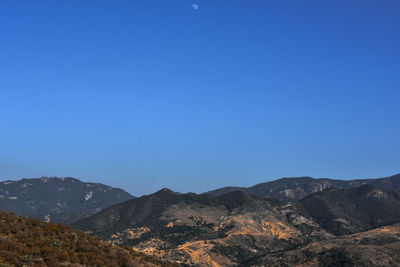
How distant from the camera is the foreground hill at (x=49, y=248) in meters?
31.2

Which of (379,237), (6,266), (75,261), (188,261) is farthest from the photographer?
(379,237)

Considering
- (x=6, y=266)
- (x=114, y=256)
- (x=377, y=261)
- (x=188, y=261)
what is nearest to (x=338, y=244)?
(x=377, y=261)

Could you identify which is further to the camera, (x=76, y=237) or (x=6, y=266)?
(x=76, y=237)

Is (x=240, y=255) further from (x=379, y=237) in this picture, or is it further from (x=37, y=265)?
(x=37, y=265)

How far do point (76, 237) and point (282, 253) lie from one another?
152m

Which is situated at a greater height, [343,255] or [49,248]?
[49,248]

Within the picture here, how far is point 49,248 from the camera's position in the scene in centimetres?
3362

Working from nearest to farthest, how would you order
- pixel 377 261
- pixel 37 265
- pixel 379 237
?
1. pixel 37 265
2. pixel 377 261
3. pixel 379 237

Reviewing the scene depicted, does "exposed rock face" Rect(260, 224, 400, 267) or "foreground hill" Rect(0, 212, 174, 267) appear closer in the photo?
"foreground hill" Rect(0, 212, 174, 267)

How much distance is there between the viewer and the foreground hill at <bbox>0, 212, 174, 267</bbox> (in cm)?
3123

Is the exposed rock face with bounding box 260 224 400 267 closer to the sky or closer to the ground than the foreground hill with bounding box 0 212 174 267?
closer to the ground

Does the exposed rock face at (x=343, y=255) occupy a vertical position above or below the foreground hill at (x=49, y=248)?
below

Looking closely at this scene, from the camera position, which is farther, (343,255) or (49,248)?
(343,255)

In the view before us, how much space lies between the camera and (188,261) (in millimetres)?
169250
